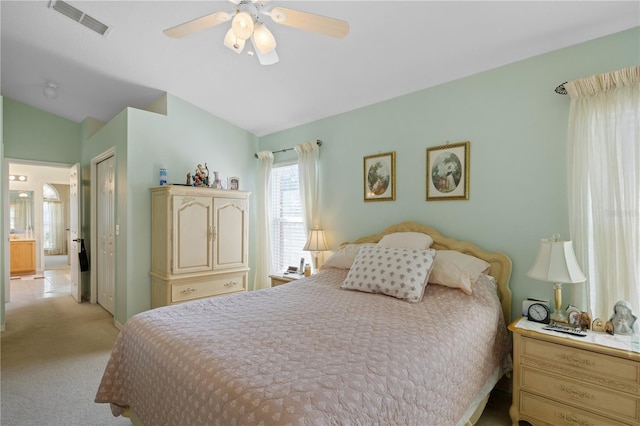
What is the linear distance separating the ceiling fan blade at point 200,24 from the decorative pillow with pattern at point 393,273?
188cm

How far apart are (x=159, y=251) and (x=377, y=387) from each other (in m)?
3.06

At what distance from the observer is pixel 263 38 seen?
5.88ft

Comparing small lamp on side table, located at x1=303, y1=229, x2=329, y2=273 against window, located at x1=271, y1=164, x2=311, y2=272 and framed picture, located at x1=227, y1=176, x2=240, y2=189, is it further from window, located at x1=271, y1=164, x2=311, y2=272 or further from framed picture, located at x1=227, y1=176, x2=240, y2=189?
framed picture, located at x1=227, y1=176, x2=240, y2=189

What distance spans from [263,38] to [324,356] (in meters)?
1.68

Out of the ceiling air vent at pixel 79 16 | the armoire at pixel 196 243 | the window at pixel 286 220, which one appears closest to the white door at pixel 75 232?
the armoire at pixel 196 243

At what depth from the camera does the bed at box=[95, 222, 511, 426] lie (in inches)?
44.4

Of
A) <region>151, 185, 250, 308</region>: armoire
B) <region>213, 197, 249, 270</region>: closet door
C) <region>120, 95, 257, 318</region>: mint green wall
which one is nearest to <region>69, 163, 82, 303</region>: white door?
<region>120, 95, 257, 318</region>: mint green wall

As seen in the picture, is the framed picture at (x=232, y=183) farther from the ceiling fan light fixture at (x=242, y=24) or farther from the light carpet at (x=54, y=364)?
→ the ceiling fan light fixture at (x=242, y=24)

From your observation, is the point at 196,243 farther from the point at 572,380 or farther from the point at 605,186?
the point at 605,186

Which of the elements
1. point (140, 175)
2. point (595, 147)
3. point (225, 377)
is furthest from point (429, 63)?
point (140, 175)

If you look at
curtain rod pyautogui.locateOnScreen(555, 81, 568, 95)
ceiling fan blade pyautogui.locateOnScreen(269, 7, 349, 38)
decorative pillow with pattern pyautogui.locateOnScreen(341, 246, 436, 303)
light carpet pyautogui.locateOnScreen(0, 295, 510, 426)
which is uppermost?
ceiling fan blade pyautogui.locateOnScreen(269, 7, 349, 38)

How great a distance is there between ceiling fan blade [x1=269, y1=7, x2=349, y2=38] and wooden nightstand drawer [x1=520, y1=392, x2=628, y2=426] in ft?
7.79

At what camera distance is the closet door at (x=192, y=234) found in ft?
11.1

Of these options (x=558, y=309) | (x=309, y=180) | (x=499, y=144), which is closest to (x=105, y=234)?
(x=309, y=180)
